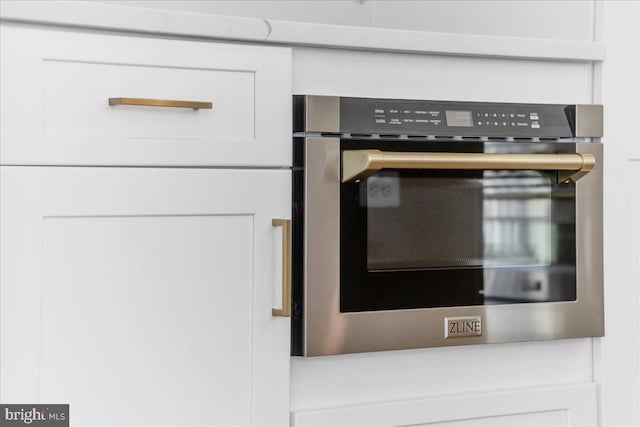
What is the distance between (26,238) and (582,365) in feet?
3.20

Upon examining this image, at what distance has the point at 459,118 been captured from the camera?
1442mm

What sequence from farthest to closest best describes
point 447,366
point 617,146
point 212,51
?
point 617,146, point 447,366, point 212,51

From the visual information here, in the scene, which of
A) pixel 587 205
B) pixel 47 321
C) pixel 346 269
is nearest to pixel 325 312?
pixel 346 269

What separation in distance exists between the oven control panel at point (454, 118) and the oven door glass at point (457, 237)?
27mm

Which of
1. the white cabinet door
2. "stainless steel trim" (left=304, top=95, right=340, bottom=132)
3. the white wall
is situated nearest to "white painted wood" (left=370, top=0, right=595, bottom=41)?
the white wall

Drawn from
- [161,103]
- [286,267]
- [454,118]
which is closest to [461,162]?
[454,118]

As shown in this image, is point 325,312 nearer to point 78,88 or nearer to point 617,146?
point 78,88

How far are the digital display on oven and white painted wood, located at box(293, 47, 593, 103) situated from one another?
39 millimetres

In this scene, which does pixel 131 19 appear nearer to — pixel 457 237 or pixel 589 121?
pixel 457 237

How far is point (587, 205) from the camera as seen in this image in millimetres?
1525

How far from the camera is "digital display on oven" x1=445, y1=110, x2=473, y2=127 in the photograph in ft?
4.71

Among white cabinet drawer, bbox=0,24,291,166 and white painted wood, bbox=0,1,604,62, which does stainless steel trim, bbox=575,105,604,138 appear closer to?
white painted wood, bbox=0,1,604,62

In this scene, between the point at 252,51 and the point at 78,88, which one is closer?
the point at 78,88

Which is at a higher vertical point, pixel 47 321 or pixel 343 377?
pixel 47 321
